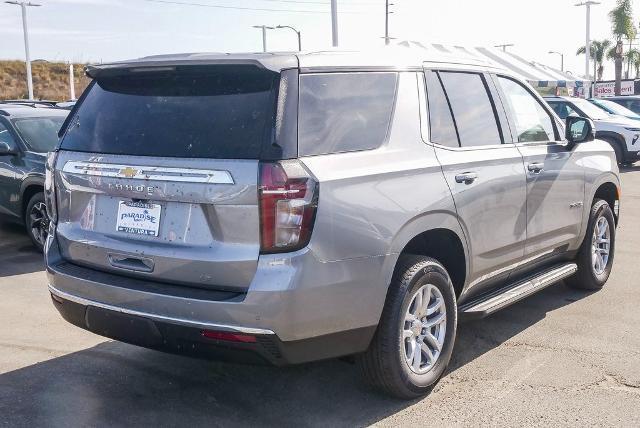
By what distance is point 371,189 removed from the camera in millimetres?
3576

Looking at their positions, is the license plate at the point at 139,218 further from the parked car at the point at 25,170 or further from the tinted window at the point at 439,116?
the parked car at the point at 25,170

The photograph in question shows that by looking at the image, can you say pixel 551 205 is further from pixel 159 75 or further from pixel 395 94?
pixel 159 75

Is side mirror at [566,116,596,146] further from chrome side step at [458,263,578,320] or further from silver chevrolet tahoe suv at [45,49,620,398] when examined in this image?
silver chevrolet tahoe suv at [45,49,620,398]

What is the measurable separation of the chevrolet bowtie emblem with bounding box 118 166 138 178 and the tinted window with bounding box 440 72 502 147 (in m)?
1.97

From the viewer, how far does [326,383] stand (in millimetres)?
4238

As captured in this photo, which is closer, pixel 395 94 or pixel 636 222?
pixel 395 94

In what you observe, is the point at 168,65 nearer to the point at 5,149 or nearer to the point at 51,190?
the point at 51,190

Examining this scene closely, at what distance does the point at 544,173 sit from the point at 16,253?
5.79 metres

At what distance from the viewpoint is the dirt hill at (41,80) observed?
54.7m

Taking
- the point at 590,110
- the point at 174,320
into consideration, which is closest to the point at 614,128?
the point at 590,110

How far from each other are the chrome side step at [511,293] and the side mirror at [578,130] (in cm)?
97

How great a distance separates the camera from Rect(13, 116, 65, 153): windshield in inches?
325

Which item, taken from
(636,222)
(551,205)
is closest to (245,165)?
(551,205)

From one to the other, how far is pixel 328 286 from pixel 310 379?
1.15m
